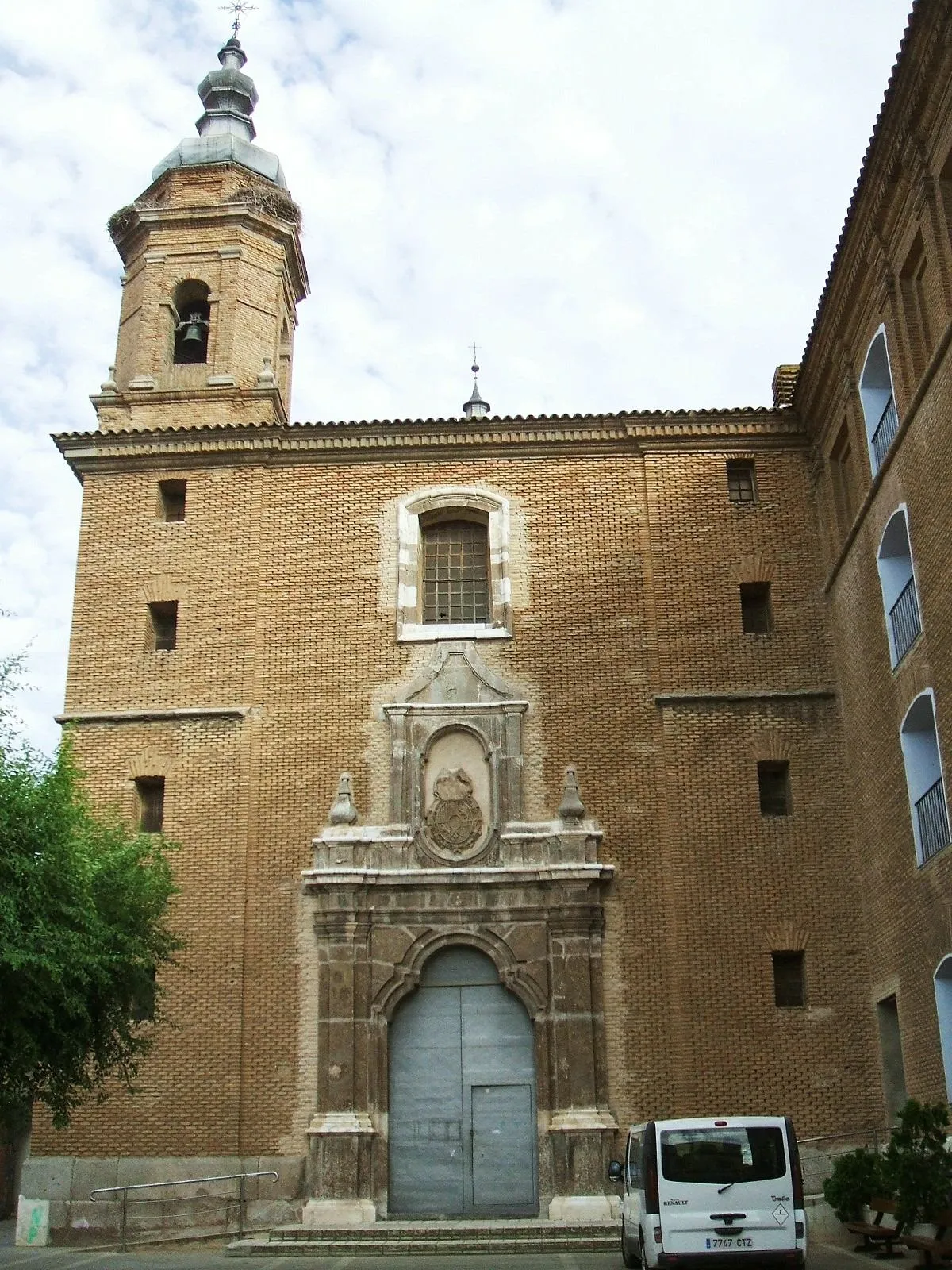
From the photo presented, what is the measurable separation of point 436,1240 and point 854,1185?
5041 mm

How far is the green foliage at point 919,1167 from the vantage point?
45.2 feet

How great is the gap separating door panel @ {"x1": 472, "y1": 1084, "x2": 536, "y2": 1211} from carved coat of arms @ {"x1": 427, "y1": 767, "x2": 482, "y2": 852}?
3.41 meters

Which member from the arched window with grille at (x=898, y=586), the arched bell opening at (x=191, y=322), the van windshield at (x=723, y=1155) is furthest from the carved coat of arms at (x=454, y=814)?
the arched bell opening at (x=191, y=322)

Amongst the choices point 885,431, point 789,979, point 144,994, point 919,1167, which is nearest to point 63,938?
point 144,994

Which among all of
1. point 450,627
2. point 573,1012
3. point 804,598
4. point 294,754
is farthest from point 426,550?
point 573,1012

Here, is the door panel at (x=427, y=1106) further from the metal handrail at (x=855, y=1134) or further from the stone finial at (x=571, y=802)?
the metal handrail at (x=855, y=1134)

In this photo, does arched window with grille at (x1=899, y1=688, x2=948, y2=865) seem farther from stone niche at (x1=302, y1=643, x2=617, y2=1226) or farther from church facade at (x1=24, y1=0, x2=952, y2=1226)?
stone niche at (x1=302, y1=643, x2=617, y2=1226)

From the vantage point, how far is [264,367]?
2502cm

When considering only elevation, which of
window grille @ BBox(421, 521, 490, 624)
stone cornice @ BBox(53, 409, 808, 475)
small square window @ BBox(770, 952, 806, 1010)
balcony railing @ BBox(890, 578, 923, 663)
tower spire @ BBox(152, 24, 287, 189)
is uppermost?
tower spire @ BBox(152, 24, 287, 189)

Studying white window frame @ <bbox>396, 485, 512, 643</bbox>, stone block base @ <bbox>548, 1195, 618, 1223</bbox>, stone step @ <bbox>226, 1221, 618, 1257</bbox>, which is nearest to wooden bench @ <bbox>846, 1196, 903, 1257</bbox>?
stone step @ <bbox>226, 1221, 618, 1257</bbox>

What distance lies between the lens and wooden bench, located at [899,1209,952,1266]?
13.1m

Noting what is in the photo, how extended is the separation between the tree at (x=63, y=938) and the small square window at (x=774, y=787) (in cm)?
871

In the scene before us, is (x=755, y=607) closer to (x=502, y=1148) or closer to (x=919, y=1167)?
(x=502, y=1148)

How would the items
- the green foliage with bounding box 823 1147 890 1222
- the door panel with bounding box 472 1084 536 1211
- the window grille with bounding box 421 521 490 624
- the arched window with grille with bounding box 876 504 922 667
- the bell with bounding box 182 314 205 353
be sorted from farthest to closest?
the bell with bounding box 182 314 205 353
the window grille with bounding box 421 521 490 624
the door panel with bounding box 472 1084 536 1211
the arched window with grille with bounding box 876 504 922 667
the green foliage with bounding box 823 1147 890 1222
